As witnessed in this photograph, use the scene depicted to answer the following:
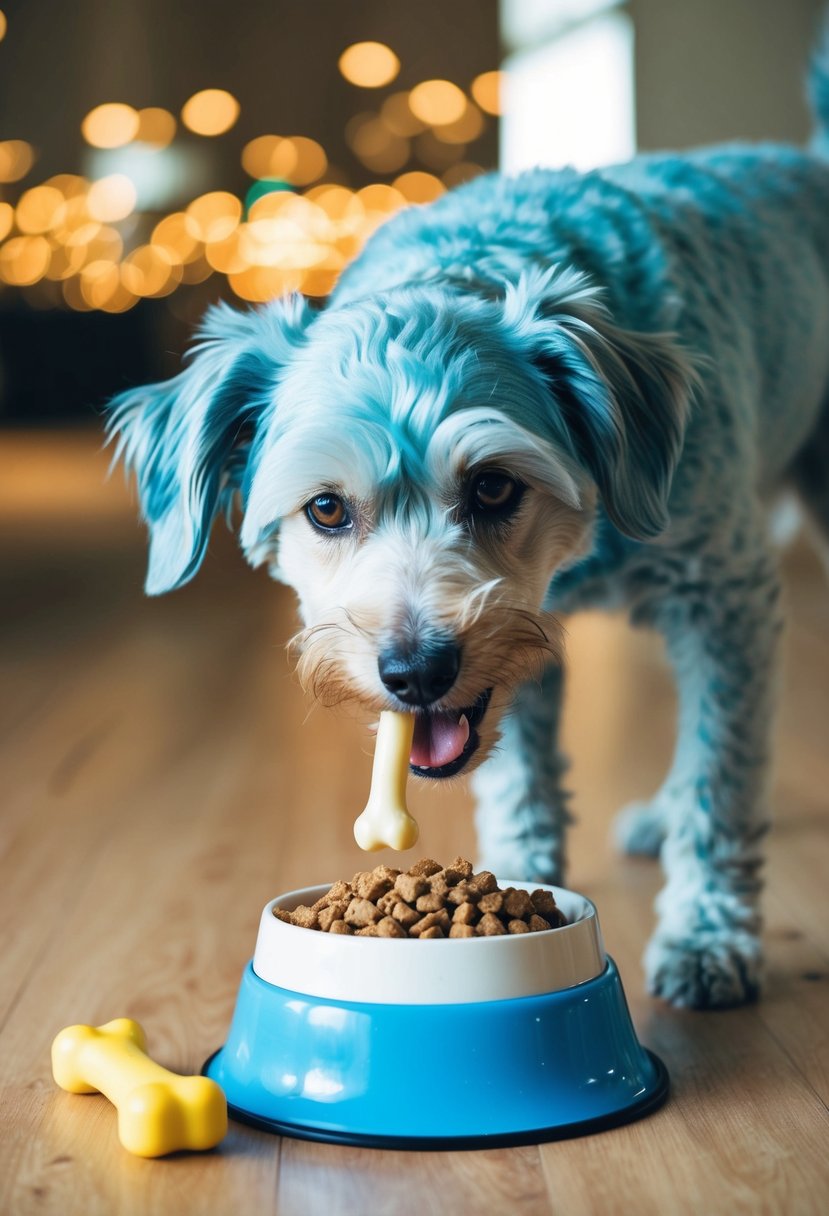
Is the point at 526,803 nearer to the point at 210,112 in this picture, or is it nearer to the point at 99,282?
the point at 99,282

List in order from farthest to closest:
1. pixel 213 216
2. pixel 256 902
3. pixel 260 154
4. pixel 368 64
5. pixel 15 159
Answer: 1. pixel 368 64
2. pixel 260 154
3. pixel 213 216
4. pixel 15 159
5. pixel 256 902

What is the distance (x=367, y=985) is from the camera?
1.62m

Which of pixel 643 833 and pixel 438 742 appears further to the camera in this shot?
pixel 643 833

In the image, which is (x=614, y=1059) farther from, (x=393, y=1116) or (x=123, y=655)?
(x=123, y=655)

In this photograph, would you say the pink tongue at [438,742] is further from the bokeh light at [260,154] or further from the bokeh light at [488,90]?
the bokeh light at [488,90]

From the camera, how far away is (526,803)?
255 cm

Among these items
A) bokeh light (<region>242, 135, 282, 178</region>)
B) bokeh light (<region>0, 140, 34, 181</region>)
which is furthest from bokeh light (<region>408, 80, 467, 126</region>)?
bokeh light (<region>0, 140, 34, 181</region>)

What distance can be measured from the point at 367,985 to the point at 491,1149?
0.23 metres

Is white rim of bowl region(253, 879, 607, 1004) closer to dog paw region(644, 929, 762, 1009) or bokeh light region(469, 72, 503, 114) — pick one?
dog paw region(644, 929, 762, 1009)

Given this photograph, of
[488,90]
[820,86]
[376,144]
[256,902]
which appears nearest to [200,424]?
[256,902]

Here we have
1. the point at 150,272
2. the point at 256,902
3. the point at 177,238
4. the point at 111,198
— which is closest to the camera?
the point at 256,902

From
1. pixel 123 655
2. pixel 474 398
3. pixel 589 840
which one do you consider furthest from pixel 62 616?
pixel 474 398

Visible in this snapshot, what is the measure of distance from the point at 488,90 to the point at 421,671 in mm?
7763

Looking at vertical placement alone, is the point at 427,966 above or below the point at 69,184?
below
